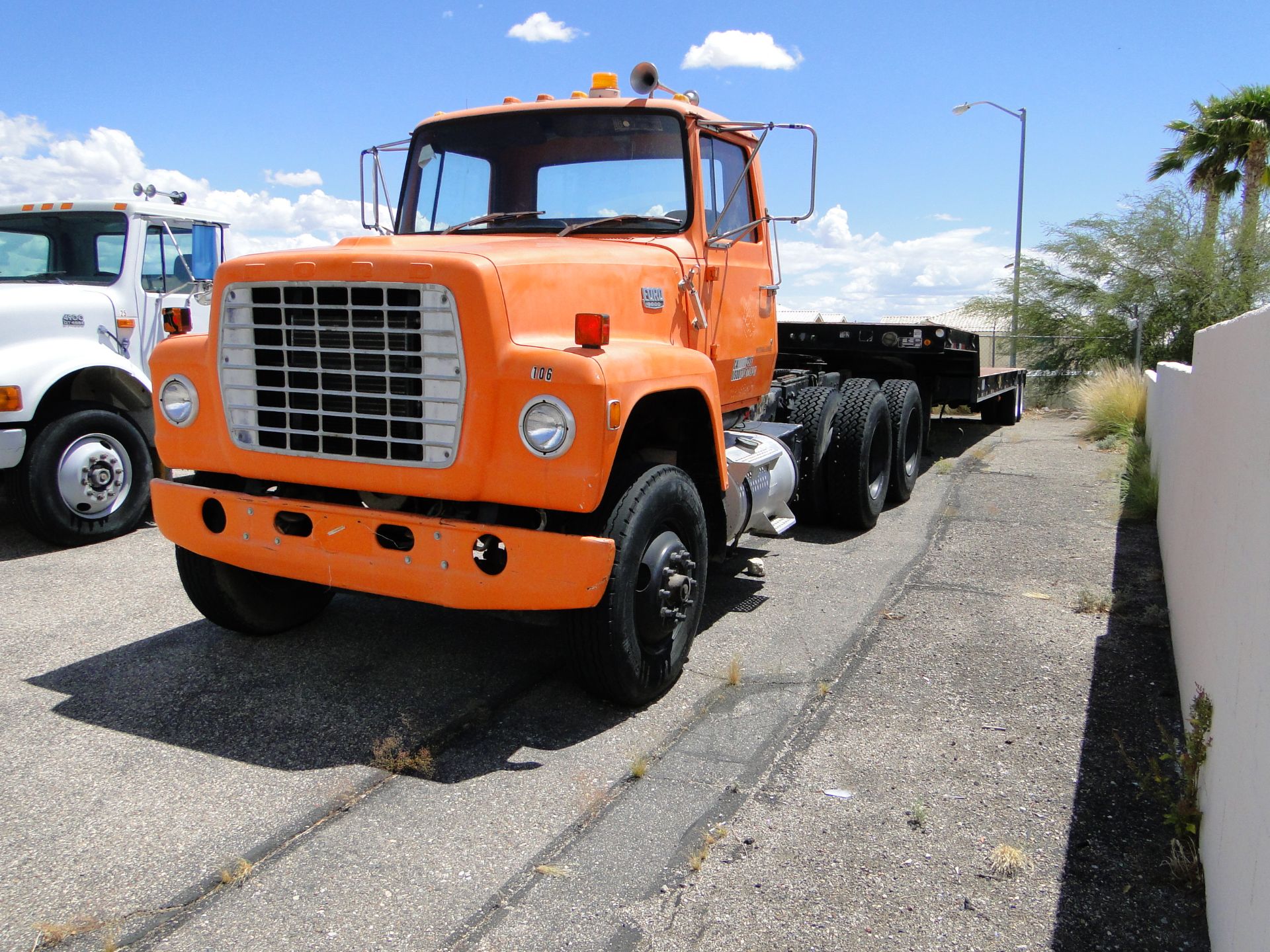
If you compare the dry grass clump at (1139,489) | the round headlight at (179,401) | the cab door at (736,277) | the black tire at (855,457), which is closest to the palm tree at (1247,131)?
the dry grass clump at (1139,489)

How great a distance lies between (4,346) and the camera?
657 centimetres

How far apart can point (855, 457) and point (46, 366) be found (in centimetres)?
553

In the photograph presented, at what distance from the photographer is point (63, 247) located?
765 centimetres

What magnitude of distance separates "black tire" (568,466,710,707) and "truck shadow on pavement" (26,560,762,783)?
158 millimetres

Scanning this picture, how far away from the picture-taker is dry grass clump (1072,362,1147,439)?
1334 cm

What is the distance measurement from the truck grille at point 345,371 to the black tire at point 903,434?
5036 mm

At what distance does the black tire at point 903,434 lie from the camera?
841 centimetres

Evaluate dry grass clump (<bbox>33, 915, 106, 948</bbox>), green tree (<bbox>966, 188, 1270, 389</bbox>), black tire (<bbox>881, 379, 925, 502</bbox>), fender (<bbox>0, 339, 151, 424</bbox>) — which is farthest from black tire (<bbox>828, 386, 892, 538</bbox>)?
green tree (<bbox>966, 188, 1270, 389</bbox>)

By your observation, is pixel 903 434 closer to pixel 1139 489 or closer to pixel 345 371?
pixel 1139 489

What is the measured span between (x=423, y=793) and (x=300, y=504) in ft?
4.10

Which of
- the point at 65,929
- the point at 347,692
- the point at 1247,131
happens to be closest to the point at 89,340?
the point at 347,692

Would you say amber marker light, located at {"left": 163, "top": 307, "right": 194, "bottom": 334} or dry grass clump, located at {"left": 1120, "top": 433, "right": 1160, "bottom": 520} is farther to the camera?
dry grass clump, located at {"left": 1120, "top": 433, "right": 1160, "bottom": 520}

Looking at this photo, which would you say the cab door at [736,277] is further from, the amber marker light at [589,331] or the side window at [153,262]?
the side window at [153,262]

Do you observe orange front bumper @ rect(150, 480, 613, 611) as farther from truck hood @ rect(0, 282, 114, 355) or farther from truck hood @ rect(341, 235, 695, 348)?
truck hood @ rect(0, 282, 114, 355)
